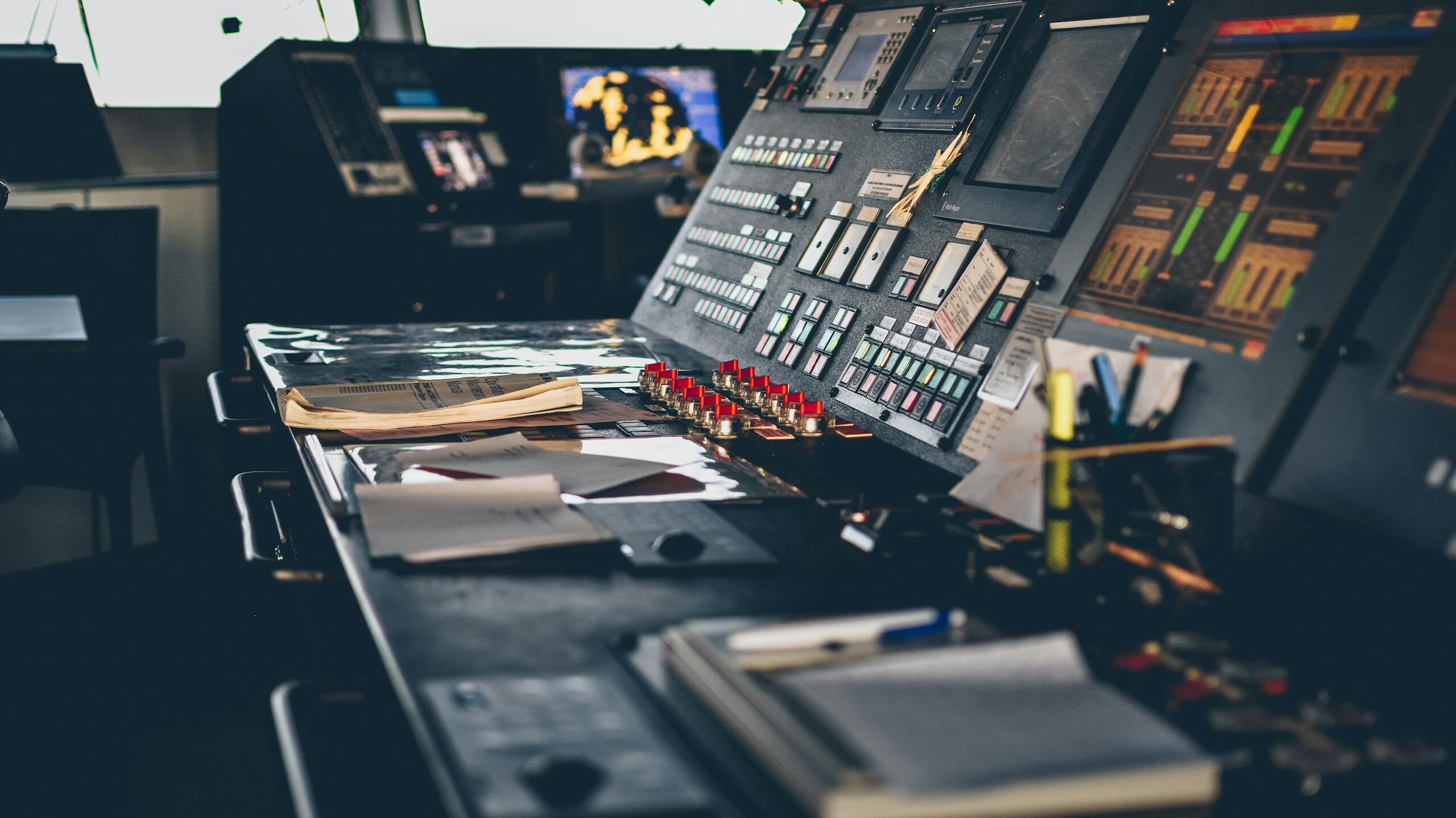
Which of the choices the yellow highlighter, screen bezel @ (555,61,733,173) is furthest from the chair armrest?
the yellow highlighter

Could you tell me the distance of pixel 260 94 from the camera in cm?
327

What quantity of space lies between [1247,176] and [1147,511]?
0.37 meters

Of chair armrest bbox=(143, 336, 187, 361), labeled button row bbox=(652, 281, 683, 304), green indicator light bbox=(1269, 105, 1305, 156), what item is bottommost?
chair armrest bbox=(143, 336, 187, 361)

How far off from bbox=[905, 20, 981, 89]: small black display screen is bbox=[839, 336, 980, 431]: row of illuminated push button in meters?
0.41

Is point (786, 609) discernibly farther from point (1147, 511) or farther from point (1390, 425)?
point (1390, 425)

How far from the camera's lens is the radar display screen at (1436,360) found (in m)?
0.86

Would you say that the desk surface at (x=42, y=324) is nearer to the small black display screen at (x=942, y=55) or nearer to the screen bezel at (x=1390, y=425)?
the small black display screen at (x=942, y=55)

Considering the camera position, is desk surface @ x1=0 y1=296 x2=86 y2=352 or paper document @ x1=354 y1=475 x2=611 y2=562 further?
desk surface @ x1=0 y1=296 x2=86 y2=352

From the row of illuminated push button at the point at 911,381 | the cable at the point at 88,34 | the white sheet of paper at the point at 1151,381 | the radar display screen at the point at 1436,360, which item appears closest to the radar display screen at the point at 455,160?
the cable at the point at 88,34

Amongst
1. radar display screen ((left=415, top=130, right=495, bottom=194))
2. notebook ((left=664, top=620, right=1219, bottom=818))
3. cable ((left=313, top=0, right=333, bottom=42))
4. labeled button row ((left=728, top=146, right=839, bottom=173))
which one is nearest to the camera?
notebook ((left=664, top=620, right=1219, bottom=818))

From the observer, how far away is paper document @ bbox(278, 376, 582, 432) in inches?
55.5

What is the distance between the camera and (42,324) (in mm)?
2918

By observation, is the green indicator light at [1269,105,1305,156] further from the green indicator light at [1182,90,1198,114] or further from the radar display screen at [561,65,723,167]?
the radar display screen at [561,65,723,167]

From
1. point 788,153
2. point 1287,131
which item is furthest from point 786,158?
point 1287,131
